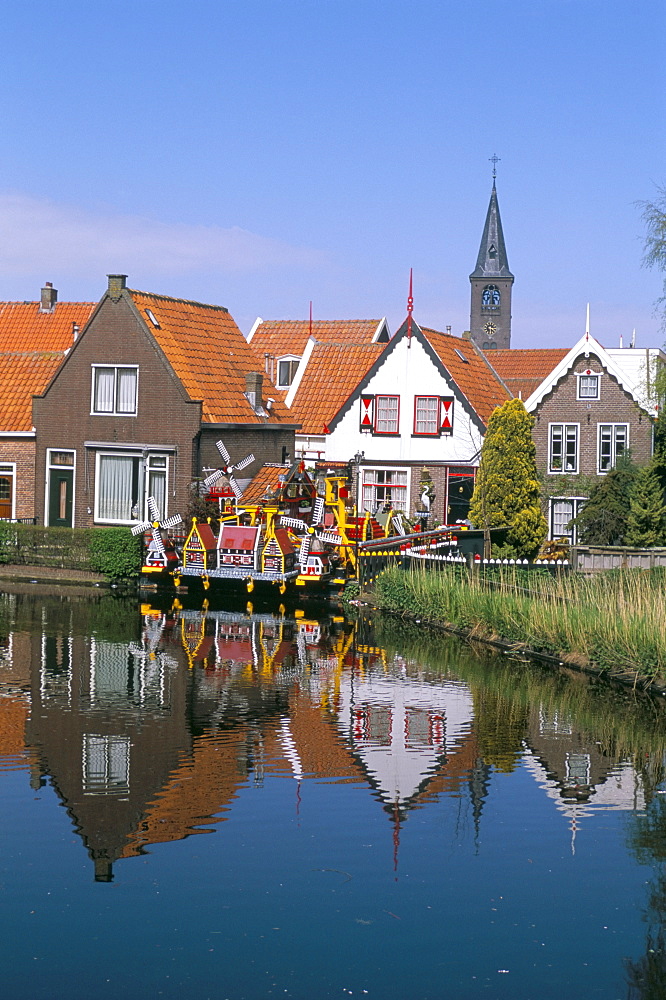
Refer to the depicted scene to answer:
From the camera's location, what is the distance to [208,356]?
41.4m

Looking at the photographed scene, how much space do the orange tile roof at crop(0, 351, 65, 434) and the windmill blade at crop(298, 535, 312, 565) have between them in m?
12.2

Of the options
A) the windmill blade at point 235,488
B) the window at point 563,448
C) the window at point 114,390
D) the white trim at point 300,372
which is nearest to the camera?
the windmill blade at point 235,488

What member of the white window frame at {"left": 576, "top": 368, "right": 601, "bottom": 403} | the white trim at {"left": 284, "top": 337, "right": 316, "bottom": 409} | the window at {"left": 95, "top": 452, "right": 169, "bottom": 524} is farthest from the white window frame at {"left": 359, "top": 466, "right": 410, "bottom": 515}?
the window at {"left": 95, "top": 452, "right": 169, "bottom": 524}

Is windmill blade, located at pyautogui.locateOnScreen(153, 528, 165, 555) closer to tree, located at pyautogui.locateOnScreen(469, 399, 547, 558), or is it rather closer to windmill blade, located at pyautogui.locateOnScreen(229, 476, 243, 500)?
windmill blade, located at pyautogui.locateOnScreen(229, 476, 243, 500)

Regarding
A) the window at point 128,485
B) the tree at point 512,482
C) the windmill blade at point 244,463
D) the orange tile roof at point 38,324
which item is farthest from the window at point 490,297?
the window at point 128,485

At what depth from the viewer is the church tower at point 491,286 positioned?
126812mm

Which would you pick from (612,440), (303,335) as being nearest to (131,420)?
(303,335)

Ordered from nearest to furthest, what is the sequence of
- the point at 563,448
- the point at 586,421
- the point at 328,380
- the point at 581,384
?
the point at 586,421 → the point at 581,384 → the point at 563,448 → the point at 328,380

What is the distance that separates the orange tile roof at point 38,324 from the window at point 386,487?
460 inches

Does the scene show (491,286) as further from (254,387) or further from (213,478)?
(213,478)

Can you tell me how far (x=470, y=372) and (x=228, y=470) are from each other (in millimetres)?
13282

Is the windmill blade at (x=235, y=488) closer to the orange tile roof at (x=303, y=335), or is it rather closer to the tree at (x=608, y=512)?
the tree at (x=608, y=512)

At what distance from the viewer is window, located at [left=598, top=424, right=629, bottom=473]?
45125 millimetres

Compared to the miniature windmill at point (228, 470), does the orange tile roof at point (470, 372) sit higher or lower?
higher
